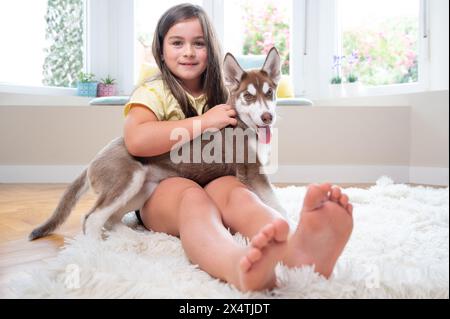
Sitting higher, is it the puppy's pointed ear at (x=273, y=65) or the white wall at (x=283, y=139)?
the puppy's pointed ear at (x=273, y=65)

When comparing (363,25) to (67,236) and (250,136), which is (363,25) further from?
(67,236)

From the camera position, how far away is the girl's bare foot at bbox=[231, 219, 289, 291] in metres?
0.54

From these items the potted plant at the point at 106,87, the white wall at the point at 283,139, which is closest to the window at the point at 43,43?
the potted plant at the point at 106,87

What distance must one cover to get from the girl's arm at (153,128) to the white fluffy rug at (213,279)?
232 mm

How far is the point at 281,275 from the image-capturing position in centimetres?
62

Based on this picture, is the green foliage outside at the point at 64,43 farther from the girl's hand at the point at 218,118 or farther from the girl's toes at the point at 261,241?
the girl's toes at the point at 261,241

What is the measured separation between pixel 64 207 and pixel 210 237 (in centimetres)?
61

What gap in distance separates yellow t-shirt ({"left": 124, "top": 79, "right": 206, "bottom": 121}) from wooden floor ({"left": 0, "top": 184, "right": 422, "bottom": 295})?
324mm

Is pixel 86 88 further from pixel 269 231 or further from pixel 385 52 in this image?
pixel 269 231

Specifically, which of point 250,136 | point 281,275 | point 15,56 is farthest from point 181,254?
point 15,56

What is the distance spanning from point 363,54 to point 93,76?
2.39 m

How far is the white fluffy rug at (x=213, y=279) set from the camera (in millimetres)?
584

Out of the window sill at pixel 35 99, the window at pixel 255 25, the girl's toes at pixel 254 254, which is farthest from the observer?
the window at pixel 255 25

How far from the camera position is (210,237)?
28.5 inches
